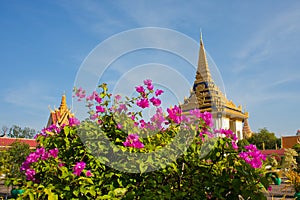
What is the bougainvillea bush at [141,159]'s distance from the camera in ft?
7.42

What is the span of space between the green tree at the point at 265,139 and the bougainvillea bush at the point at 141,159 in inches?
1389

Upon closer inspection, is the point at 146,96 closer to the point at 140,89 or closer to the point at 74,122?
the point at 140,89

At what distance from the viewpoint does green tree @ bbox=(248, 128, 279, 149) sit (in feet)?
119

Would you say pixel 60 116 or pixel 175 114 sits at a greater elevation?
pixel 60 116

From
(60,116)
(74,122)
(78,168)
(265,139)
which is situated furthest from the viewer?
(265,139)

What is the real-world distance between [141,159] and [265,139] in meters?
37.7

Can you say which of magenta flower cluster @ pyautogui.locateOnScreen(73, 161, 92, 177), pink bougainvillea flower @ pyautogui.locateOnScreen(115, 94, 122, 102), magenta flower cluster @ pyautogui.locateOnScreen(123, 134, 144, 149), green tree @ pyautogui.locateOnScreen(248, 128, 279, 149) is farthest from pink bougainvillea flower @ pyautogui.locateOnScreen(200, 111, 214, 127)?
green tree @ pyautogui.locateOnScreen(248, 128, 279, 149)

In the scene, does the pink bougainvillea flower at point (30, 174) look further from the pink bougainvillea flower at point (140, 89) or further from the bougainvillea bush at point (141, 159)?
the pink bougainvillea flower at point (140, 89)

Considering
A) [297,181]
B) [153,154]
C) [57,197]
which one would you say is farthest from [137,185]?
[297,181]

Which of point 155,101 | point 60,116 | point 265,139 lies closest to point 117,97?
point 155,101

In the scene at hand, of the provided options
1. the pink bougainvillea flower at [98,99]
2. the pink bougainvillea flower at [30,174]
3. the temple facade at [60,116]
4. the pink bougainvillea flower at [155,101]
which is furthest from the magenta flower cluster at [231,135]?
the pink bougainvillea flower at [30,174]

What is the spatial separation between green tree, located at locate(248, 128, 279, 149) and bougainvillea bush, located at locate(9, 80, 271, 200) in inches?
1389

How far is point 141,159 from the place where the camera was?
7.79 ft

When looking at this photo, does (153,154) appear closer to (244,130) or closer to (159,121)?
(159,121)
